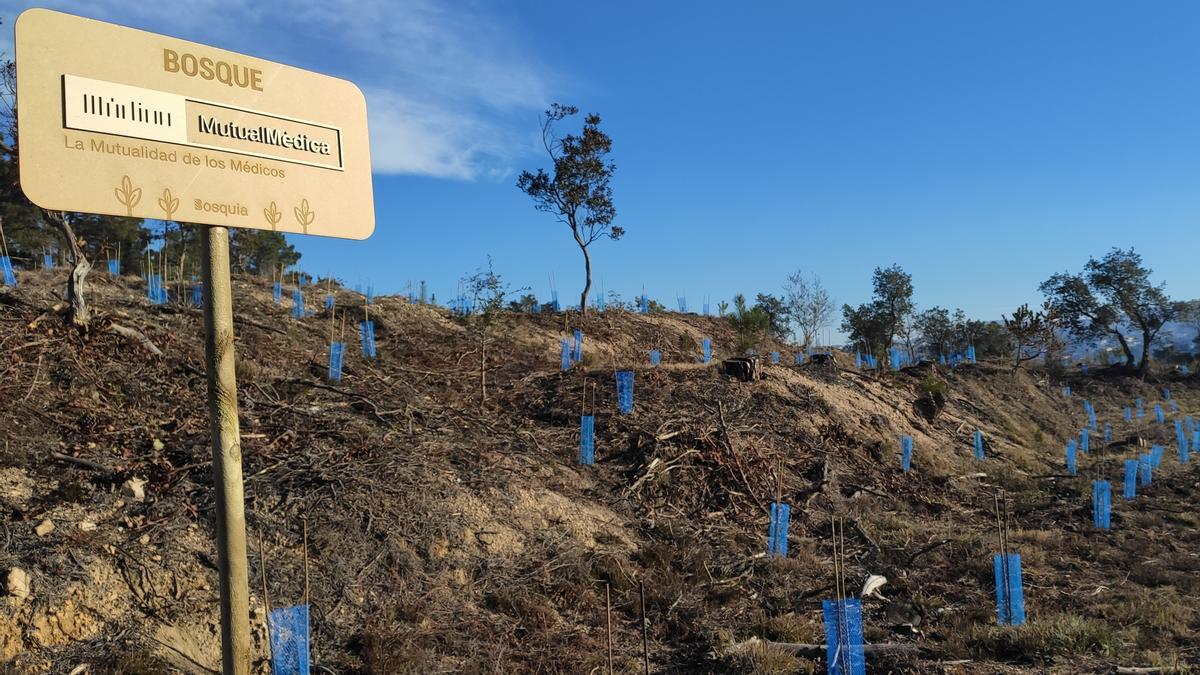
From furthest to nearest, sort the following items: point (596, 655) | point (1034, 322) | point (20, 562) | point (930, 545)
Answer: point (1034, 322)
point (930, 545)
point (596, 655)
point (20, 562)

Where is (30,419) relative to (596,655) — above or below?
above

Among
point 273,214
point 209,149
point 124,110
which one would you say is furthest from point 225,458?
point 124,110

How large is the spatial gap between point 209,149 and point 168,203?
21 centimetres

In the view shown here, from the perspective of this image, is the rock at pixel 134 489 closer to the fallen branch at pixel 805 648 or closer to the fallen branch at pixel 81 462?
the fallen branch at pixel 81 462

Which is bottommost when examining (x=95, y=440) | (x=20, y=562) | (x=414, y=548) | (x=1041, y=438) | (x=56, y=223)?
(x=1041, y=438)

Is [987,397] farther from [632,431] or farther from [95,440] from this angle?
[95,440]

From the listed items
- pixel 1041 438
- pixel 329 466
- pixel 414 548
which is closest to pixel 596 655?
pixel 414 548

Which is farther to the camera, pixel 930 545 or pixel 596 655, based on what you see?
pixel 930 545

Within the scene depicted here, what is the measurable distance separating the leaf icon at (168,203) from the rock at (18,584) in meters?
4.07

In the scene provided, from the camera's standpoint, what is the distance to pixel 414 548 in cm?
621

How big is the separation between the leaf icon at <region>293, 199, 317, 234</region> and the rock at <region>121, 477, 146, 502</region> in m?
4.92

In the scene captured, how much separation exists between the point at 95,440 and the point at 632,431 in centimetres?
636

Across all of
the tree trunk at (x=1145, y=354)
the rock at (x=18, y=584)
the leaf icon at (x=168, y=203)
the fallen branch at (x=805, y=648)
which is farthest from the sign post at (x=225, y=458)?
the tree trunk at (x=1145, y=354)

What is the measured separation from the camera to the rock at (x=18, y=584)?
4.41m
